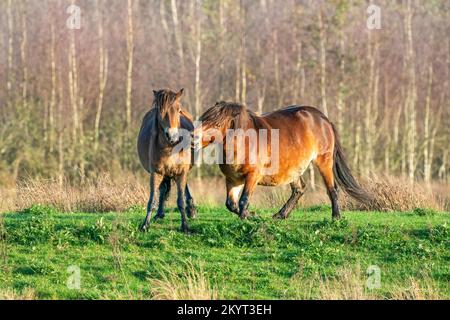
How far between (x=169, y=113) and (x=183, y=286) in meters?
2.92

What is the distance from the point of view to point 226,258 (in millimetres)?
11312

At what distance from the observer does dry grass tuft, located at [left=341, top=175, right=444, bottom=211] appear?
15547 mm

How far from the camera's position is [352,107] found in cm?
→ 3416

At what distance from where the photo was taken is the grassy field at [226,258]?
10.1m

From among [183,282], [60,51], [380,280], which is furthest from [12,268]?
[60,51]

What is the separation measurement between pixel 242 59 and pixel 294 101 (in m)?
3.45

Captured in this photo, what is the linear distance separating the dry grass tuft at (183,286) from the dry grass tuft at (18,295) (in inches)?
59.4

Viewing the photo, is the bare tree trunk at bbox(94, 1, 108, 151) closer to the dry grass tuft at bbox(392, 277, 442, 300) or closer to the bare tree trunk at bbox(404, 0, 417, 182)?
the bare tree trunk at bbox(404, 0, 417, 182)

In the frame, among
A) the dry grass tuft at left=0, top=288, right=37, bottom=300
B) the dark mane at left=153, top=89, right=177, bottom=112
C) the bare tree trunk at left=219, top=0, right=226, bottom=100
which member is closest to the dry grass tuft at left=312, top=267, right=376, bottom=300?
the dark mane at left=153, top=89, right=177, bottom=112

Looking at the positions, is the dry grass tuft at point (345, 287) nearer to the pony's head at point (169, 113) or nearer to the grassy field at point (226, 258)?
the grassy field at point (226, 258)

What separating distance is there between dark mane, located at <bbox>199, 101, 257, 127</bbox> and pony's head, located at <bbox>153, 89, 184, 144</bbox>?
0.89 m

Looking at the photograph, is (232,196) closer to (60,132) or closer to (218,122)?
(218,122)

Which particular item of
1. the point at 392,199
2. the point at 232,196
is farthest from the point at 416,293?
the point at 392,199
